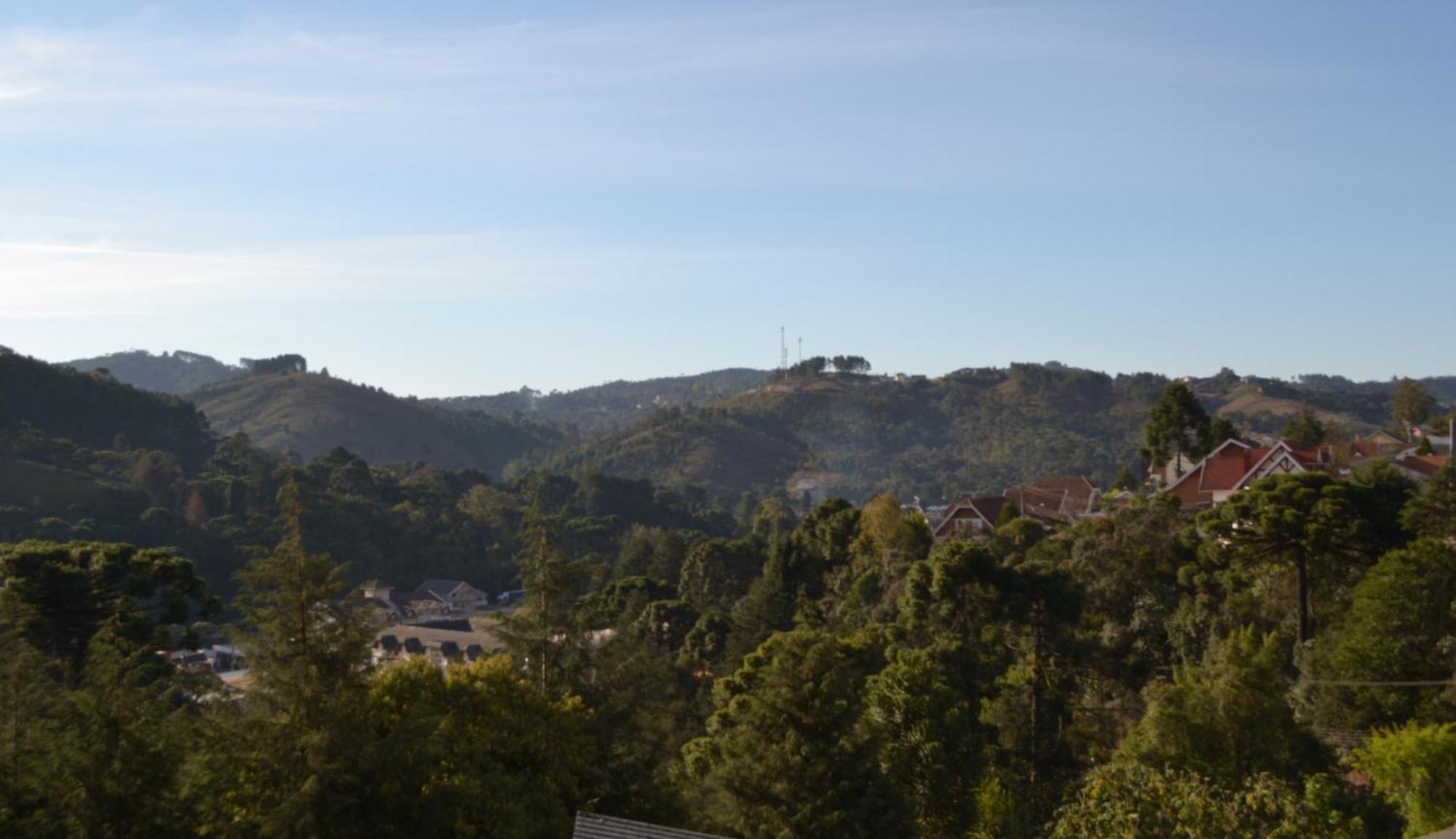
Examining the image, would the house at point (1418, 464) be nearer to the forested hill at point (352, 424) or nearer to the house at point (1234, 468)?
the house at point (1234, 468)

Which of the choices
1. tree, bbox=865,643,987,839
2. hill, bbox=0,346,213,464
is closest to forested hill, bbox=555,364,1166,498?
hill, bbox=0,346,213,464

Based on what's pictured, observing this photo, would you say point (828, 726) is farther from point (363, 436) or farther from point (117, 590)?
point (363, 436)

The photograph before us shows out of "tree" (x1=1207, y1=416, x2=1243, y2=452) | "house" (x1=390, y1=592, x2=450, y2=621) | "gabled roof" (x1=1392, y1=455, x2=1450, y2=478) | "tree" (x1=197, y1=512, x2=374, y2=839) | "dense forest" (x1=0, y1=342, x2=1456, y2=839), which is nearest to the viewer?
"tree" (x1=197, y1=512, x2=374, y2=839)

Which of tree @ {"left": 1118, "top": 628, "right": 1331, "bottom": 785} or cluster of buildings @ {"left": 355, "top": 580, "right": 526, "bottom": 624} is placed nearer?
tree @ {"left": 1118, "top": 628, "right": 1331, "bottom": 785}

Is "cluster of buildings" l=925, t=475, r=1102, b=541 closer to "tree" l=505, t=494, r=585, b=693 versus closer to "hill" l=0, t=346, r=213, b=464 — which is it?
"tree" l=505, t=494, r=585, b=693

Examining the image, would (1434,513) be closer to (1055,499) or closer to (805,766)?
(805,766)

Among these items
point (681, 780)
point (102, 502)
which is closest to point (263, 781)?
point (681, 780)
